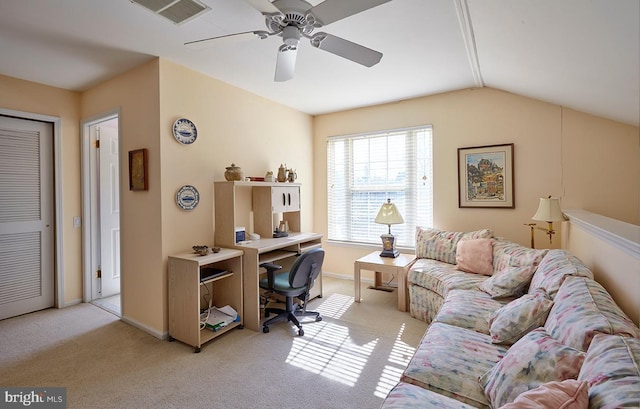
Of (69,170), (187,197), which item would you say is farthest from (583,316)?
(69,170)

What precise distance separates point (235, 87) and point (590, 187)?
13.1 feet

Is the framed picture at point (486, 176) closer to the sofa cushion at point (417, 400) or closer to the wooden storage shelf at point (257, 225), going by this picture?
the wooden storage shelf at point (257, 225)

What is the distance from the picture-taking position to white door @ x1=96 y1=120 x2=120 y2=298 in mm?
3799

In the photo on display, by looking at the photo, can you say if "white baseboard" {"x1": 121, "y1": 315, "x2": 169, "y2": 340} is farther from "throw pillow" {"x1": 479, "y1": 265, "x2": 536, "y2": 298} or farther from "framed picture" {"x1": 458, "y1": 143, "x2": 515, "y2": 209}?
"framed picture" {"x1": 458, "y1": 143, "x2": 515, "y2": 209}

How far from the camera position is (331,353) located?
252 centimetres

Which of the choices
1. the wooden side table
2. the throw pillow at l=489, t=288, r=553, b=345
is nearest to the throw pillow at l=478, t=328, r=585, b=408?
the throw pillow at l=489, t=288, r=553, b=345

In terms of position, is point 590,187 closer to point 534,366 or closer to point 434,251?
point 434,251

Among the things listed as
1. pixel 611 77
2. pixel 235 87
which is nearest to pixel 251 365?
pixel 235 87

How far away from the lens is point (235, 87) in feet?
11.3

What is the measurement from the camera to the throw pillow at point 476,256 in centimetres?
299

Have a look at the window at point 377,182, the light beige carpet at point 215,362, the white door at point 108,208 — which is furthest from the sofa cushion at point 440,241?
the white door at point 108,208

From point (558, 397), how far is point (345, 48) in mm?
2005

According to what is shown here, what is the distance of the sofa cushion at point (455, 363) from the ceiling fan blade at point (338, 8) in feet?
6.05

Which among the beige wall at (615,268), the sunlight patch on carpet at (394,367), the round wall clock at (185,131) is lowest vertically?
the sunlight patch on carpet at (394,367)
